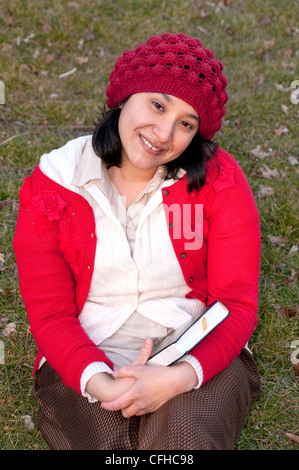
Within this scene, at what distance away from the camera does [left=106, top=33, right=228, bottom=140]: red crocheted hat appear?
2582mm

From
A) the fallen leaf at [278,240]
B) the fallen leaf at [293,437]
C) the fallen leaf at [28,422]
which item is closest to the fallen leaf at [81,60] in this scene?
the fallen leaf at [278,240]

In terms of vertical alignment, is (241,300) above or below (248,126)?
above

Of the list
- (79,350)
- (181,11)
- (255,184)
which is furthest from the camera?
(181,11)

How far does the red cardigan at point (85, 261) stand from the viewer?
2670 millimetres

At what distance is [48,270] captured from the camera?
2711 mm

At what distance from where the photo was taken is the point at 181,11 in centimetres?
710

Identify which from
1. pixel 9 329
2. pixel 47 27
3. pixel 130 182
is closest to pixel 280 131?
pixel 47 27

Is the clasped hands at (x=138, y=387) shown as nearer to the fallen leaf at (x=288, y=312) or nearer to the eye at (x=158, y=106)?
the eye at (x=158, y=106)

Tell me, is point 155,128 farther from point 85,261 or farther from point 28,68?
point 28,68

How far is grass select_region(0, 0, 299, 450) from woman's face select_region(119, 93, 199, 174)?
1496 millimetres

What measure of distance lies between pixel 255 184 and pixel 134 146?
237 cm
